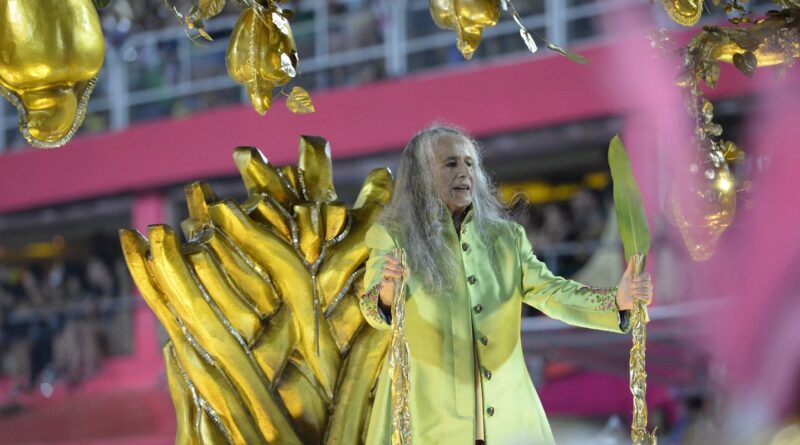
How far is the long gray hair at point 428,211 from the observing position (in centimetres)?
196

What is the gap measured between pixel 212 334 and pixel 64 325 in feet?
20.8

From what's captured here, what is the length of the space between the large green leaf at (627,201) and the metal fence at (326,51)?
4.69 m

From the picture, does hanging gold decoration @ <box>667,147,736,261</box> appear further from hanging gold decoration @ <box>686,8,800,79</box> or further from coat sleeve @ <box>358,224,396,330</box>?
coat sleeve @ <box>358,224,396,330</box>

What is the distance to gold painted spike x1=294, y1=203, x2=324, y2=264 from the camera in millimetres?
2061

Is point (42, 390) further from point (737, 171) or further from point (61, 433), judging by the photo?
point (737, 171)

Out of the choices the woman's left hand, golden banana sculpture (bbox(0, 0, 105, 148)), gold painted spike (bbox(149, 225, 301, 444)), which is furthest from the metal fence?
golden banana sculpture (bbox(0, 0, 105, 148))

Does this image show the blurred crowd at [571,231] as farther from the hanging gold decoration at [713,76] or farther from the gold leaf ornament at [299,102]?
the gold leaf ornament at [299,102]

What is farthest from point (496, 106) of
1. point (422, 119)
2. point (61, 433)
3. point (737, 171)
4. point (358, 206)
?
point (358, 206)

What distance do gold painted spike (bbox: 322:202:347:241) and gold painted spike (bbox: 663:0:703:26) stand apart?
27.7 inches

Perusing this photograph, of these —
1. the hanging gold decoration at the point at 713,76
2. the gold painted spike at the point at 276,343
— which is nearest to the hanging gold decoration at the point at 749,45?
the hanging gold decoration at the point at 713,76

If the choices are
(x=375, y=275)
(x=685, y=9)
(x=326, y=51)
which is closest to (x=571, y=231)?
(x=326, y=51)

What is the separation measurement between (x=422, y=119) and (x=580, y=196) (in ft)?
3.11

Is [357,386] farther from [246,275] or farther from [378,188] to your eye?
[378,188]

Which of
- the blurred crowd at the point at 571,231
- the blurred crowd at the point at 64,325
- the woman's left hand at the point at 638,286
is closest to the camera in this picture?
the woman's left hand at the point at 638,286
